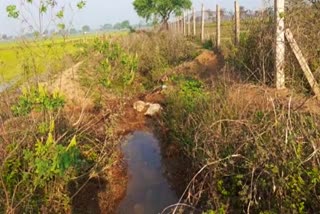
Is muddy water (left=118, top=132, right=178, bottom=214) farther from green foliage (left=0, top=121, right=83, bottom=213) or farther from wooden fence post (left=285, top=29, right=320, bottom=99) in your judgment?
wooden fence post (left=285, top=29, right=320, bottom=99)

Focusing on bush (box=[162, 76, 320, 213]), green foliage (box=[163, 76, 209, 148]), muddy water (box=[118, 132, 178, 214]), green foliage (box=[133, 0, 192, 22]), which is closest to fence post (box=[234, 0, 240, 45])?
green foliage (box=[163, 76, 209, 148])

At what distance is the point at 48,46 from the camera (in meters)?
5.37

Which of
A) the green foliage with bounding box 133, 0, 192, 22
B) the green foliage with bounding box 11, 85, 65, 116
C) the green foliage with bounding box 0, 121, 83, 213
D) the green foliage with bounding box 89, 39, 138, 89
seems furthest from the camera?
the green foliage with bounding box 133, 0, 192, 22

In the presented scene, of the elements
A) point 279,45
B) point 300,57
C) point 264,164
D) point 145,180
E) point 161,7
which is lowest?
point 145,180

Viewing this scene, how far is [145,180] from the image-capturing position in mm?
5855

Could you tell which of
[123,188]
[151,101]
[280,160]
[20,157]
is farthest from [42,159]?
[151,101]

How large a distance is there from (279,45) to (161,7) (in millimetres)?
23258

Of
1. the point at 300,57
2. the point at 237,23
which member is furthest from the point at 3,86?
the point at 237,23

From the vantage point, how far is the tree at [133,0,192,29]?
27562mm

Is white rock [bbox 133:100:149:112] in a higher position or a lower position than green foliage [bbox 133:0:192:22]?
lower

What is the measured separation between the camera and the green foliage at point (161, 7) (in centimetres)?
2755

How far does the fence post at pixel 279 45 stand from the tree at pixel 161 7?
22.2m

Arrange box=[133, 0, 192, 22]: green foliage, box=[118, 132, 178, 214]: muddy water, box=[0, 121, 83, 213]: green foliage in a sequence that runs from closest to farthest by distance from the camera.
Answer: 1. box=[0, 121, 83, 213]: green foliage
2. box=[118, 132, 178, 214]: muddy water
3. box=[133, 0, 192, 22]: green foliage

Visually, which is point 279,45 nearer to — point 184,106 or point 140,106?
point 184,106
